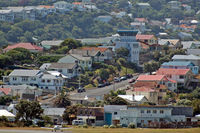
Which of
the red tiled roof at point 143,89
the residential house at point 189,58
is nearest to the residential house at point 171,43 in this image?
the residential house at point 189,58

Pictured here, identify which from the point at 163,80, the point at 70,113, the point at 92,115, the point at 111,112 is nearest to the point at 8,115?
the point at 70,113

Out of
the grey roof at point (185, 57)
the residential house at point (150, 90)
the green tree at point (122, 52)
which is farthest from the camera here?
the green tree at point (122, 52)

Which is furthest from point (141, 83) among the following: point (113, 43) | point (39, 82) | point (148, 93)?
point (113, 43)

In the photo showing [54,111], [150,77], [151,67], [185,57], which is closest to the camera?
[54,111]

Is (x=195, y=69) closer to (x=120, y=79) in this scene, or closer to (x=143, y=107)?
(x=120, y=79)

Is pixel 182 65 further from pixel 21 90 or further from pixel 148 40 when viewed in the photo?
pixel 21 90

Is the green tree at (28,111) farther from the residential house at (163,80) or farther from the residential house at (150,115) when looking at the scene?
the residential house at (163,80)

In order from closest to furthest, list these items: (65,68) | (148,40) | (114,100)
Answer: (114,100) → (65,68) → (148,40)
